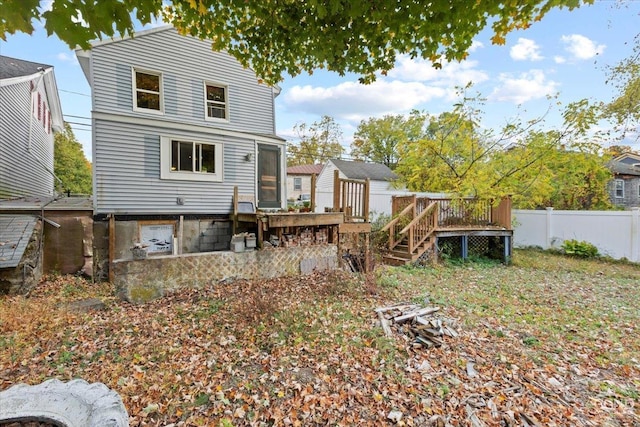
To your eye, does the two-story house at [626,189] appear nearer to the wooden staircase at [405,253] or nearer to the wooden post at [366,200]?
the wooden staircase at [405,253]

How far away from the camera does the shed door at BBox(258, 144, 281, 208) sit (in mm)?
9812

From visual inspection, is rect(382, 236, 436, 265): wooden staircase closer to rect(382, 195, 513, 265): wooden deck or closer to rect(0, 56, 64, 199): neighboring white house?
rect(382, 195, 513, 265): wooden deck

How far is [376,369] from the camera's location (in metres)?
3.24

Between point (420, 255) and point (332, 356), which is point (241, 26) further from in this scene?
A: point (420, 255)

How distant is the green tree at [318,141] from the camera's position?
97.1 feet

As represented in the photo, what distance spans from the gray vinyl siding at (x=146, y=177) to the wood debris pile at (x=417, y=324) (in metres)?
6.27

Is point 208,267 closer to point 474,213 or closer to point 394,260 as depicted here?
point 394,260

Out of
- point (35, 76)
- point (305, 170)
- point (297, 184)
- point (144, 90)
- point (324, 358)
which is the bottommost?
point (324, 358)

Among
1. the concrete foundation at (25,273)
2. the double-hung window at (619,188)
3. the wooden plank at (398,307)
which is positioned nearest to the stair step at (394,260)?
the wooden plank at (398,307)

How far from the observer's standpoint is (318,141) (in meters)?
30.1

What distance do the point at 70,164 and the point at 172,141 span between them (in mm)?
13625

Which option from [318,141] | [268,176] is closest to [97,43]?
[268,176]

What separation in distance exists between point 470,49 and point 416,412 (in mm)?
3653

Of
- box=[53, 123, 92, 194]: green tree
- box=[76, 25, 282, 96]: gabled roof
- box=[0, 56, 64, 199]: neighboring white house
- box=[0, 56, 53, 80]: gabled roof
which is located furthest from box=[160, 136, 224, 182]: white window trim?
box=[53, 123, 92, 194]: green tree
